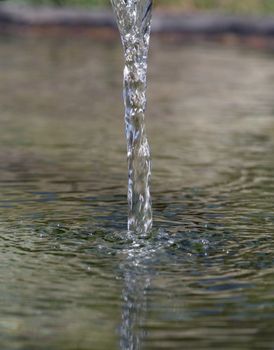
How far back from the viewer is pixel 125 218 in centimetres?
521

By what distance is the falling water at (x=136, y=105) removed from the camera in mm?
4984

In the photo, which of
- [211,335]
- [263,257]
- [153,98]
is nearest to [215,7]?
[153,98]

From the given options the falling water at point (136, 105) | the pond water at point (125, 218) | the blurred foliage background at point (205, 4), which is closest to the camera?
the pond water at point (125, 218)

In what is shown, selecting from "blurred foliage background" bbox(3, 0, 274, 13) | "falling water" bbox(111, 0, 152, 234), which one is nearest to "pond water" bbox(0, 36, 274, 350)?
"falling water" bbox(111, 0, 152, 234)

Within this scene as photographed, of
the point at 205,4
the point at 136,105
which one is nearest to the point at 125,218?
the point at 136,105

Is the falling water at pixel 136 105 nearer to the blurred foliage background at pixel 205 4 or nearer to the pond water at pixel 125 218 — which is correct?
the pond water at pixel 125 218

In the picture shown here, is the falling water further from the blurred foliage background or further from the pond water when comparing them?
the blurred foliage background

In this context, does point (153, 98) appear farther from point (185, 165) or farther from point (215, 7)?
point (215, 7)

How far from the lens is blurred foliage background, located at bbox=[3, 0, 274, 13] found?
47.3 ft

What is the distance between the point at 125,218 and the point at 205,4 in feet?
32.3

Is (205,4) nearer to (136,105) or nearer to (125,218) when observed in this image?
(136,105)

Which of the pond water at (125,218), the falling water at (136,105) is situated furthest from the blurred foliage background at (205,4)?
the falling water at (136,105)

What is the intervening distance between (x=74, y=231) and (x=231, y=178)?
1544 mm

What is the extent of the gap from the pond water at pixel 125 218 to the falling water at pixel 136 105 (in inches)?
3.8
